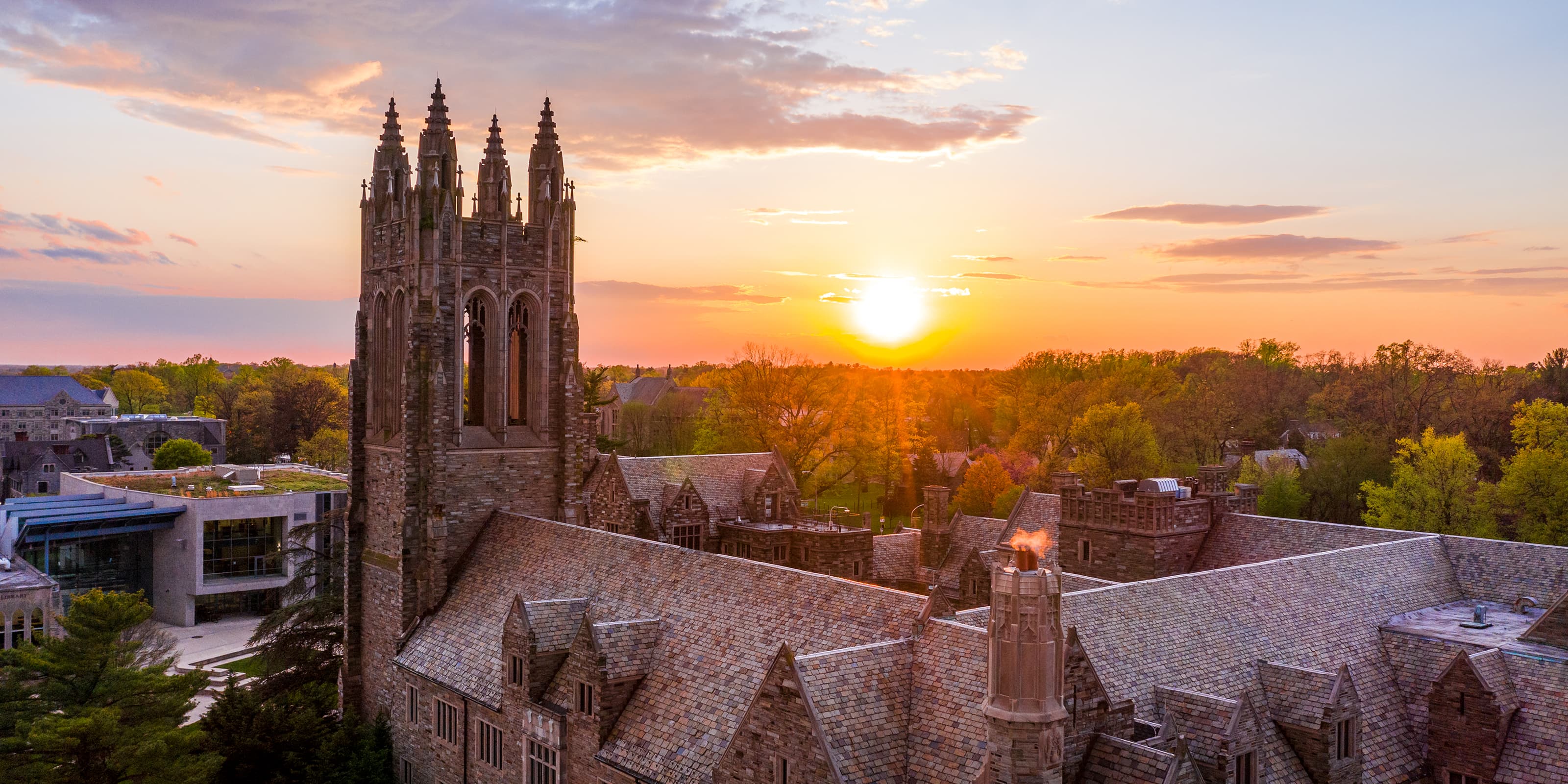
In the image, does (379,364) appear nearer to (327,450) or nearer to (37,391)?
(327,450)

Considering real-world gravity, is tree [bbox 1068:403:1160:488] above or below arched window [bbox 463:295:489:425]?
below

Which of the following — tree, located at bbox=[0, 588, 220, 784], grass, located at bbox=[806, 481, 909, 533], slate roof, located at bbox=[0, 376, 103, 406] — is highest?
slate roof, located at bbox=[0, 376, 103, 406]

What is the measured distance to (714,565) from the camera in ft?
80.7

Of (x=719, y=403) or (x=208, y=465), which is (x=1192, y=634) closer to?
(x=719, y=403)

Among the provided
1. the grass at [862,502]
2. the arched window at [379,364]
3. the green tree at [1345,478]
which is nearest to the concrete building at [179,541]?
the arched window at [379,364]

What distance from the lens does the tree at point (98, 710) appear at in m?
26.8

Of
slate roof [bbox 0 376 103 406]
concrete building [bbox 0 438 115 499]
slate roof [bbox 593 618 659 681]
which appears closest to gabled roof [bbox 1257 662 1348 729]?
slate roof [bbox 593 618 659 681]

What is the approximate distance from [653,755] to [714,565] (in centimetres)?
513

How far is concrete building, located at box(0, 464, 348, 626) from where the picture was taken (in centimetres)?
6456

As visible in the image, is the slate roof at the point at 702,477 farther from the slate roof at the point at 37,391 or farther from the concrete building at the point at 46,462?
the slate roof at the point at 37,391

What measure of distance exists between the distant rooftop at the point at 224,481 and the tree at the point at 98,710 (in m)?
40.6

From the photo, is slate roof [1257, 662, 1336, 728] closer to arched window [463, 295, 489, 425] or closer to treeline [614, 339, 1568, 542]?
arched window [463, 295, 489, 425]

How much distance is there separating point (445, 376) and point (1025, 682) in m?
22.7

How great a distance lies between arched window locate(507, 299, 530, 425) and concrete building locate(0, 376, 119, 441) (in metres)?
136
